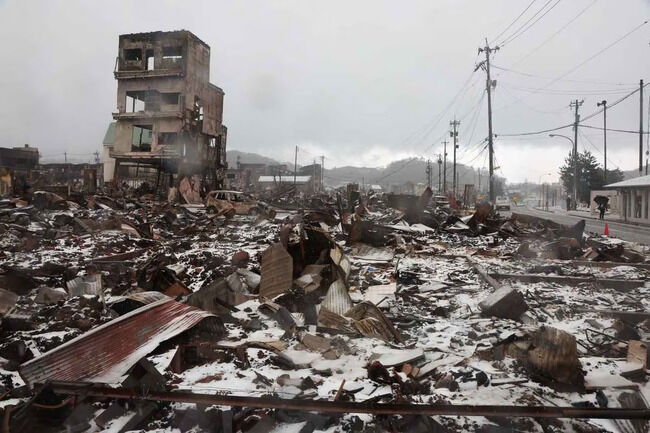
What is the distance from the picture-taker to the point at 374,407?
2.37m

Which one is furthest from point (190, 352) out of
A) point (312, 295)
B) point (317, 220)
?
point (317, 220)

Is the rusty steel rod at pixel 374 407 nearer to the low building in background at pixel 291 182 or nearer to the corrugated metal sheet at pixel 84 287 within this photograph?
the corrugated metal sheet at pixel 84 287

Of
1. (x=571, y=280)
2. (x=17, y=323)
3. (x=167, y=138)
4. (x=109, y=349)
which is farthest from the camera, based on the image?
(x=167, y=138)

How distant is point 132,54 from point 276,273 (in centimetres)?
3301

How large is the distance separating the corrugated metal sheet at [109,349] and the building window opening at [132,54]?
33.5m

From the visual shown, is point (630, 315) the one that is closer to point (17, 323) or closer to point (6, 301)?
point (17, 323)

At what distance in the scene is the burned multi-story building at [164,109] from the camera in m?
28.7

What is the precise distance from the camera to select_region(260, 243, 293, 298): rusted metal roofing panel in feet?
17.3

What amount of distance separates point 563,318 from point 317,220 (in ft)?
28.9

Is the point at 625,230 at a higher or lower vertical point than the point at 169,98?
lower

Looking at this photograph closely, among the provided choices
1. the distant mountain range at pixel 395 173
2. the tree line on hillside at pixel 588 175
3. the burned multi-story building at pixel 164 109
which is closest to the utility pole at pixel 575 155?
the tree line on hillside at pixel 588 175

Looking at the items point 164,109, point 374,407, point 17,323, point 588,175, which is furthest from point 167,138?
point 588,175

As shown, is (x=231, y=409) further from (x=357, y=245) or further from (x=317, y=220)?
(x=317, y=220)

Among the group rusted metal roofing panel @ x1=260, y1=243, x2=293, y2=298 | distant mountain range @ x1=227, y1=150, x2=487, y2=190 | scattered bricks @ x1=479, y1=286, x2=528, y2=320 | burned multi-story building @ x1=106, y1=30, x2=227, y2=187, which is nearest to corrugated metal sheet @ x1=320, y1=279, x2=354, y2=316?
rusted metal roofing panel @ x1=260, y1=243, x2=293, y2=298
